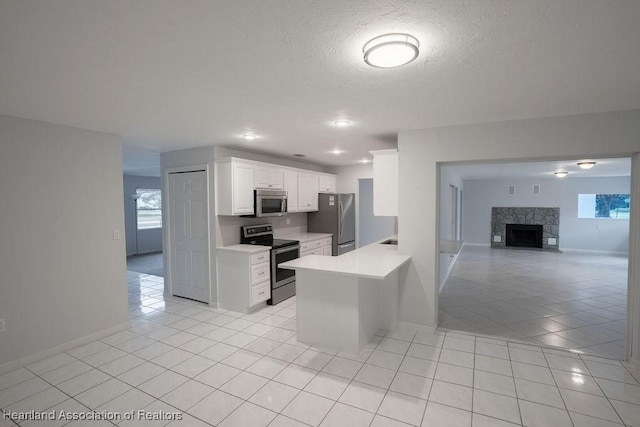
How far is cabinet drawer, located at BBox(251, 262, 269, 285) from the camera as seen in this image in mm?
4117

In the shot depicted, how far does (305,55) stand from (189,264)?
3.88 meters

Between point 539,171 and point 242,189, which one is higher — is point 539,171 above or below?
above

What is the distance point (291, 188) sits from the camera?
5.36 meters

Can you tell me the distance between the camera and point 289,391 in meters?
2.42

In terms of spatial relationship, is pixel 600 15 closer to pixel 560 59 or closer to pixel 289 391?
pixel 560 59

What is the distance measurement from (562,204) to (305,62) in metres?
10.6

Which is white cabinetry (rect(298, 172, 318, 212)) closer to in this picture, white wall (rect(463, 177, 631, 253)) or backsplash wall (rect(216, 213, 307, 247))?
backsplash wall (rect(216, 213, 307, 247))

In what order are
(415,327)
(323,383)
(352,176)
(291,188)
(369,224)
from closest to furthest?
(323,383), (415,327), (291,188), (352,176), (369,224)

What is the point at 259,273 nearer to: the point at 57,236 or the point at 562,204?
the point at 57,236

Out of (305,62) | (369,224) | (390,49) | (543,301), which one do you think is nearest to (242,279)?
(305,62)

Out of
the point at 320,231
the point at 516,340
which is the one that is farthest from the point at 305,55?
the point at 320,231

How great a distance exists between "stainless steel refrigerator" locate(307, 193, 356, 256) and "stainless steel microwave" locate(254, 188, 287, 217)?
1.29m

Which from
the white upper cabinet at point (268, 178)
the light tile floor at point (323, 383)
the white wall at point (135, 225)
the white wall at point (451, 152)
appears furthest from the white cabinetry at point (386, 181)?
the white wall at point (135, 225)

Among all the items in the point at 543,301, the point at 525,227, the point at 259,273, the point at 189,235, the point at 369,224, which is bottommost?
the point at 543,301
